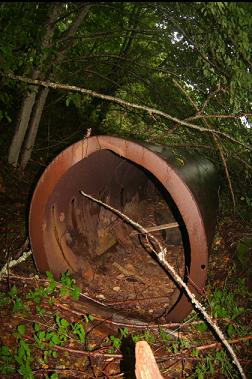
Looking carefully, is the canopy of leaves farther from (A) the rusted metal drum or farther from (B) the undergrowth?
(B) the undergrowth

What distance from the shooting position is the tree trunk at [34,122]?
17.0 feet

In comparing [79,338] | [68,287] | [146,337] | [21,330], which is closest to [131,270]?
[68,287]

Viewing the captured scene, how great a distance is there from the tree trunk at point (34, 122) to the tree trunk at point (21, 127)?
12 cm

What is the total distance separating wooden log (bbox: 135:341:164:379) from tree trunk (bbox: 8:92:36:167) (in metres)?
4.17

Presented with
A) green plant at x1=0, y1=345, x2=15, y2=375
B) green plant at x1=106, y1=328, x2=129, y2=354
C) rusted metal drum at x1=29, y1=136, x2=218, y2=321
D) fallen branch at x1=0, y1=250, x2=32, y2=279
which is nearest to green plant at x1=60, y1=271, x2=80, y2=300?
rusted metal drum at x1=29, y1=136, x2=218, y2=321

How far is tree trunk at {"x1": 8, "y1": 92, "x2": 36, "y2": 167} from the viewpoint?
4.96 metres

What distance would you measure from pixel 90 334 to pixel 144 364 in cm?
159

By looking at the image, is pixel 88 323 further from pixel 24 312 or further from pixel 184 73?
pixel 184 73

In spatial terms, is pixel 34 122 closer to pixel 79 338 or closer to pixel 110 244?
pixel 110 244

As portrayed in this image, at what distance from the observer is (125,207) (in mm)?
5387

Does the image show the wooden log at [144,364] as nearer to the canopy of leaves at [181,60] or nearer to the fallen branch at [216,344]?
the fallen branch at [216,344]

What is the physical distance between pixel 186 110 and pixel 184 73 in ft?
2.36

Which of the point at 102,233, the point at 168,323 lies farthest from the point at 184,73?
the point at 168,323

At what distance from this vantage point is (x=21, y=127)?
5.19m
